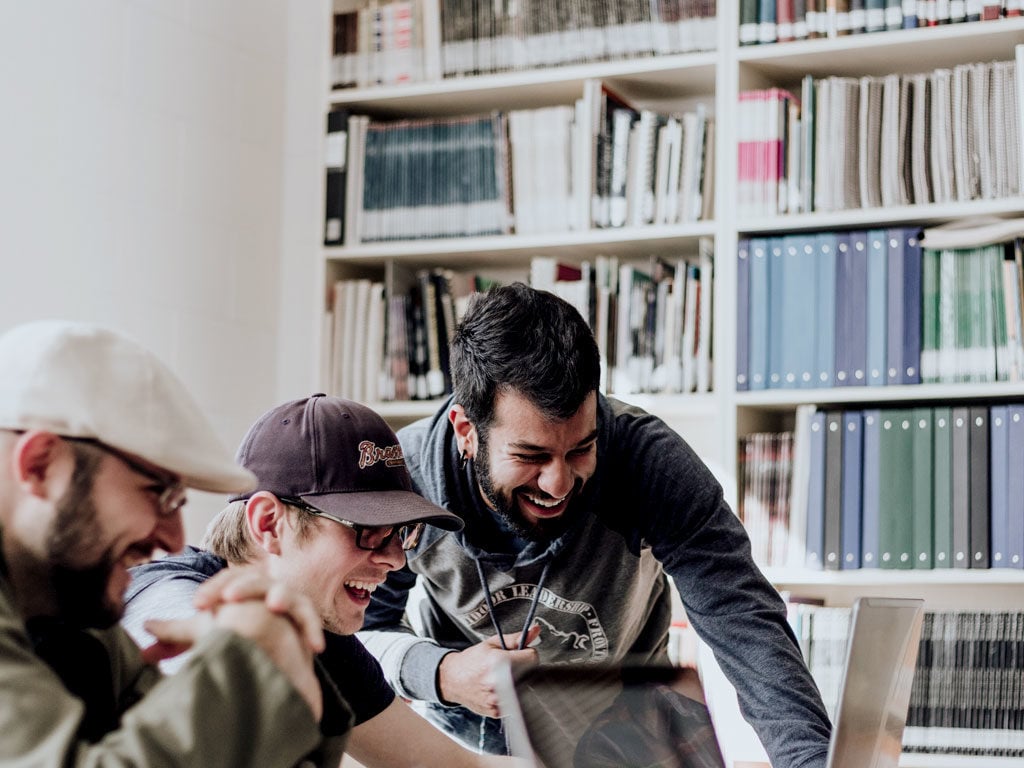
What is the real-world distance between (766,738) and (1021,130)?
5.37 feet

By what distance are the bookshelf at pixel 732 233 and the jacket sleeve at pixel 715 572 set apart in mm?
971

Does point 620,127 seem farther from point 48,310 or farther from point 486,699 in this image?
point 486,699

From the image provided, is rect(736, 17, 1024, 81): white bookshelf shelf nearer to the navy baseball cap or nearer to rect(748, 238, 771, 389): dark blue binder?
rect(748, 238, 771, 389): dark blue binder

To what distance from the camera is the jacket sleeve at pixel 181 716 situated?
728mm

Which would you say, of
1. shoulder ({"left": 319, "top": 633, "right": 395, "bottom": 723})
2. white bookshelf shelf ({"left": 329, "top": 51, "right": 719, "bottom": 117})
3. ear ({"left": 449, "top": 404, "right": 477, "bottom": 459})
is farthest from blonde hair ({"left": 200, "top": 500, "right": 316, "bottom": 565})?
white bookshelf shelf ({"left": 329, "top": 51, "right": 719, "bottom": 117})

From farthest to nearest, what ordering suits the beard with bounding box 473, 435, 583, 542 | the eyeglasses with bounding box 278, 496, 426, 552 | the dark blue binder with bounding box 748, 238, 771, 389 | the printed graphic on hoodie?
the dark blue binder with bounding box 748, 238, 771, 389 < the printed graphic on hoodie < the beard with bounding box 473, 435, 583, 542 < the eyeglasses with bounding box 278, 496, 426, 552

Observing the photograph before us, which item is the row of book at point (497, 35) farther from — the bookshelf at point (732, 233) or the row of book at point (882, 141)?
the row of book at point (882, 141)

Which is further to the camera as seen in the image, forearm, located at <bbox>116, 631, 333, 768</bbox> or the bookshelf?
the bookshelf

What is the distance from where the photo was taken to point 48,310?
2656 mm

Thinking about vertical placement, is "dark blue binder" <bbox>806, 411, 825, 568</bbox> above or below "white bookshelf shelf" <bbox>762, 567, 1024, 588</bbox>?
above

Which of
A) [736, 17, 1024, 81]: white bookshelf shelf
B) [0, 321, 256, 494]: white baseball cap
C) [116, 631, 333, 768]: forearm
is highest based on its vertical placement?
[736, 17, 1024, 81]: white bookshelf shelf

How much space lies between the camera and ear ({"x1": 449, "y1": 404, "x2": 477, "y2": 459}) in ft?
6.24

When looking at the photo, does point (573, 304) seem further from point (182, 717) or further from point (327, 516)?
point (182, 717)

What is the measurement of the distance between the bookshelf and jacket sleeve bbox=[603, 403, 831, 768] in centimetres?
97
